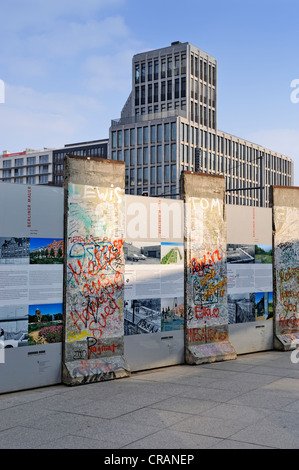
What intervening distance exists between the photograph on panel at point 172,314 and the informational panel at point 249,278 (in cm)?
164

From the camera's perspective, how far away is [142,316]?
1141 centimetres

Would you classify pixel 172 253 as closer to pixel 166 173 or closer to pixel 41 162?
pixel 166 173

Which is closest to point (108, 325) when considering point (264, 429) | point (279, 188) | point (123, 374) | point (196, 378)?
point (123, 374)

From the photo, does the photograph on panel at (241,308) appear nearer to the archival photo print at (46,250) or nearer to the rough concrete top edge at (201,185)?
the rough concrete top edge at (201,185)

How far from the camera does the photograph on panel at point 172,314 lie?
Answer: 11820 mm

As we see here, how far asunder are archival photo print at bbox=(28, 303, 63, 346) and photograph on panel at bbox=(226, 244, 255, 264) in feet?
16.2

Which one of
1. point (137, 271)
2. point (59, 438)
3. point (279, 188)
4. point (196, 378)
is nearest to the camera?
point (59, 438)

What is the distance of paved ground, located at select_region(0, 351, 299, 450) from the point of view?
6457 mm

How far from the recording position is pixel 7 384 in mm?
9195

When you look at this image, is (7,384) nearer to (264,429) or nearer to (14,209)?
(14,209)

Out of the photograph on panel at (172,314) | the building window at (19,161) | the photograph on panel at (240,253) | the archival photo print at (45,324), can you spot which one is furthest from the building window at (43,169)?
the archival photo print at (45,324)

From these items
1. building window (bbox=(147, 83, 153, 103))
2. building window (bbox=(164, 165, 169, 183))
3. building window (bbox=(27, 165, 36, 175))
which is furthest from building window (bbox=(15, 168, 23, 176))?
building window (bbox=(164, 165, 169, 183))

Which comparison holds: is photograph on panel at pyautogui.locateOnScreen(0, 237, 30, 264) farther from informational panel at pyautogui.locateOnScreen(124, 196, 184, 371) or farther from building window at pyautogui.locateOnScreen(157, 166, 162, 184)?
building window at pyautogui.locateOnScreen(157, 166, 162, 184)

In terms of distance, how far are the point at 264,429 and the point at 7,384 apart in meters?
4.47
